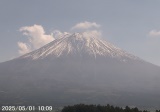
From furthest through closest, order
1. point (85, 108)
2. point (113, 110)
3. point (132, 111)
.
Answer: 1. point (85, 108)
2. point (113, 110)
3. point (132, 111)

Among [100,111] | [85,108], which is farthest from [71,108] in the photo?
[100,111]

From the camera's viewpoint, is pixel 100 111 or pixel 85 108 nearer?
pixel 100 111

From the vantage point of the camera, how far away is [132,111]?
87.6 m

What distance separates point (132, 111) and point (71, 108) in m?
37.8

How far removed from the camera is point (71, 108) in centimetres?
12088

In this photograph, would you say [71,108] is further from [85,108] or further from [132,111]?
[132,111]

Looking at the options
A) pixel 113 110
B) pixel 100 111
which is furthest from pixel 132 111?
pixel 100 111

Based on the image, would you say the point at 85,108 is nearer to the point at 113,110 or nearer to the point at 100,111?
the point at 100,111

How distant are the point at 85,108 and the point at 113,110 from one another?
76.1 feet

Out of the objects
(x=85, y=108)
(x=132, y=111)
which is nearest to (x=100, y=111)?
(x=85, y=108)

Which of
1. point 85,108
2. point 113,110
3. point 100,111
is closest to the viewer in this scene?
point 113,110

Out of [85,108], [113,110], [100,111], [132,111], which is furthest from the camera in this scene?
[85,108]

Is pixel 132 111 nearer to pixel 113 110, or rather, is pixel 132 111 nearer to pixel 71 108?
pixel 113 110

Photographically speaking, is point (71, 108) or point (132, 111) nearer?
point (132, 111)
